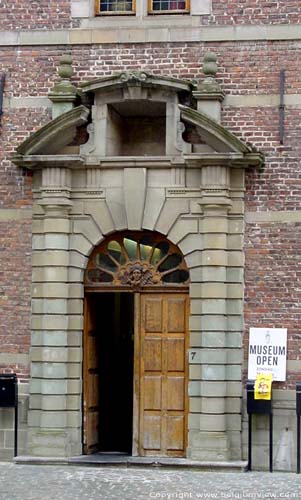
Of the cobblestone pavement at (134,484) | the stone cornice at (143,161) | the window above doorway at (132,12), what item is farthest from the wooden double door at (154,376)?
the window above doorway at (132,12)

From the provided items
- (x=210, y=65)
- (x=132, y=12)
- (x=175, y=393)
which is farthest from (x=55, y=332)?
(x=132, y=12)

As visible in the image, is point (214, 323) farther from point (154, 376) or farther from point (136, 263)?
point (136, 263)

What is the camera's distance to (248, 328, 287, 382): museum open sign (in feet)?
50.8

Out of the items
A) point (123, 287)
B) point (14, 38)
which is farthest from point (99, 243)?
point (14, 38)

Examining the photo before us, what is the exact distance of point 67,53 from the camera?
1627 centimetres

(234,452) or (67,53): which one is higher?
Answer: (67,53)

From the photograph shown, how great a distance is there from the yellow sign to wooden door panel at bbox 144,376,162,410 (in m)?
1.38

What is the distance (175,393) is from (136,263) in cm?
182

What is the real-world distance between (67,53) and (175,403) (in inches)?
197

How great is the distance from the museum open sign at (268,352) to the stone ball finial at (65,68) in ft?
13.9

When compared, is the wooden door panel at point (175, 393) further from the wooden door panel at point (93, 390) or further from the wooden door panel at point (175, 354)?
the wooden door panel at point (93, 390)

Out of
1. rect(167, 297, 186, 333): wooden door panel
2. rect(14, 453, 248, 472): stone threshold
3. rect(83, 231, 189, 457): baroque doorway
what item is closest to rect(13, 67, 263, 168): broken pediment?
rect(83, 231, 189, 457): baroque doorway

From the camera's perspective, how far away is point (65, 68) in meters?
16.0

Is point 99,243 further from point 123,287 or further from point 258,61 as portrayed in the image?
point 258,61
